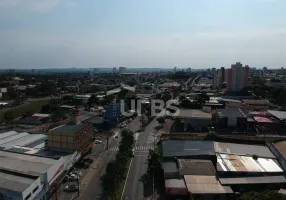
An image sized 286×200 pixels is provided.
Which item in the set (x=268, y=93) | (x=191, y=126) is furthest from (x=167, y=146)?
(x=268, y=93)

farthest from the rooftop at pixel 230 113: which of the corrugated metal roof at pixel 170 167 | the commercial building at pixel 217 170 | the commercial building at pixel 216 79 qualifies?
the commercial building at pixel 216 79

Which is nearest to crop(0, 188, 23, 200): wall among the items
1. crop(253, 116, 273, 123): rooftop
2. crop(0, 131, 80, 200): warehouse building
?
crop(0, 131, 80, 200): warehouse building

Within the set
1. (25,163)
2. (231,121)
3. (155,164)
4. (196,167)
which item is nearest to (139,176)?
(155,164)

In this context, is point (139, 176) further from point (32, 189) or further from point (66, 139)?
point (32, 189)

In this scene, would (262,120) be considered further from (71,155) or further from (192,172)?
(71,155)

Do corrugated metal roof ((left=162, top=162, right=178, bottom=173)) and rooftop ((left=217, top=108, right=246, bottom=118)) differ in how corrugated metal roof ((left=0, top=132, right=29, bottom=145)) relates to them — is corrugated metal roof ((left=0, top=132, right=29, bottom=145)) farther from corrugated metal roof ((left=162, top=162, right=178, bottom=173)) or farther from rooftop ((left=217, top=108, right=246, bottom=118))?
rooftop ((left=217, top=108, right=246, bottom=118))

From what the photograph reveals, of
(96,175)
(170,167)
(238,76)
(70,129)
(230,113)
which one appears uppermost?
(238,76)

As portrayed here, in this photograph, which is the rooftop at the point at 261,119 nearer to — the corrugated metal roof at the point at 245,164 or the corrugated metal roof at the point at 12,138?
the corrugated metal roof at the point at 245,164
